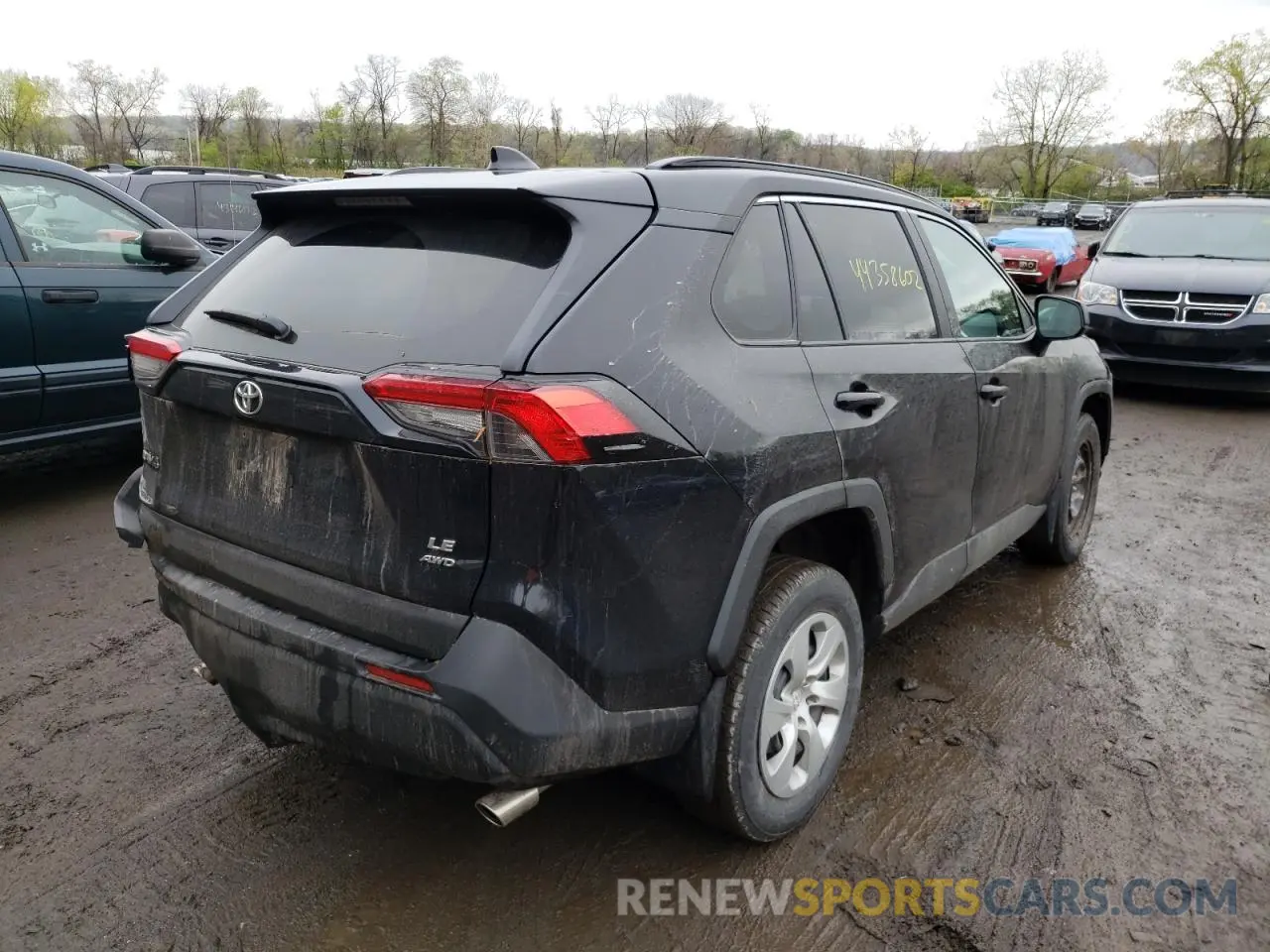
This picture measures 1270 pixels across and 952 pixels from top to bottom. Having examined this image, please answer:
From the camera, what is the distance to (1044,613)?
14.1ft

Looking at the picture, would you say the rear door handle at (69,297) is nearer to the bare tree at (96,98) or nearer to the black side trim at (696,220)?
the black side trim at (696,220)

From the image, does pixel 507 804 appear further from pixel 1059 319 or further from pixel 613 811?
pixel 1059 319

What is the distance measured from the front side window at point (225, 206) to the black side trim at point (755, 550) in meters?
9.37

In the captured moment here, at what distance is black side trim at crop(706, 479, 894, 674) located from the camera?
2260 mm

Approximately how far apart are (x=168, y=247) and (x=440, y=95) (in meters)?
42.9

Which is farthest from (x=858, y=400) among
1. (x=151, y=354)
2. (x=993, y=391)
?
(x=151, y=354)

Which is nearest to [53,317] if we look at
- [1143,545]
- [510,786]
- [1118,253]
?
[510,786]

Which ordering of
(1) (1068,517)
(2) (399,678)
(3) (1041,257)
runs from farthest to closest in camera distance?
(3) (1041,257) → (1) (1068,517) → (2) (399,678)

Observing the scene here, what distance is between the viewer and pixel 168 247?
18.3ft

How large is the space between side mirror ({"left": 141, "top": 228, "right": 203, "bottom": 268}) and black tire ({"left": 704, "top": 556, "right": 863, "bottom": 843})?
4.63 metres

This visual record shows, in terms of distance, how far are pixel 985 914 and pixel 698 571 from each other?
3.99ft

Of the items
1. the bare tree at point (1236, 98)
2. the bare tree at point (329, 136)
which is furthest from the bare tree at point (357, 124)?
the bare tree at point (1236, 98)
